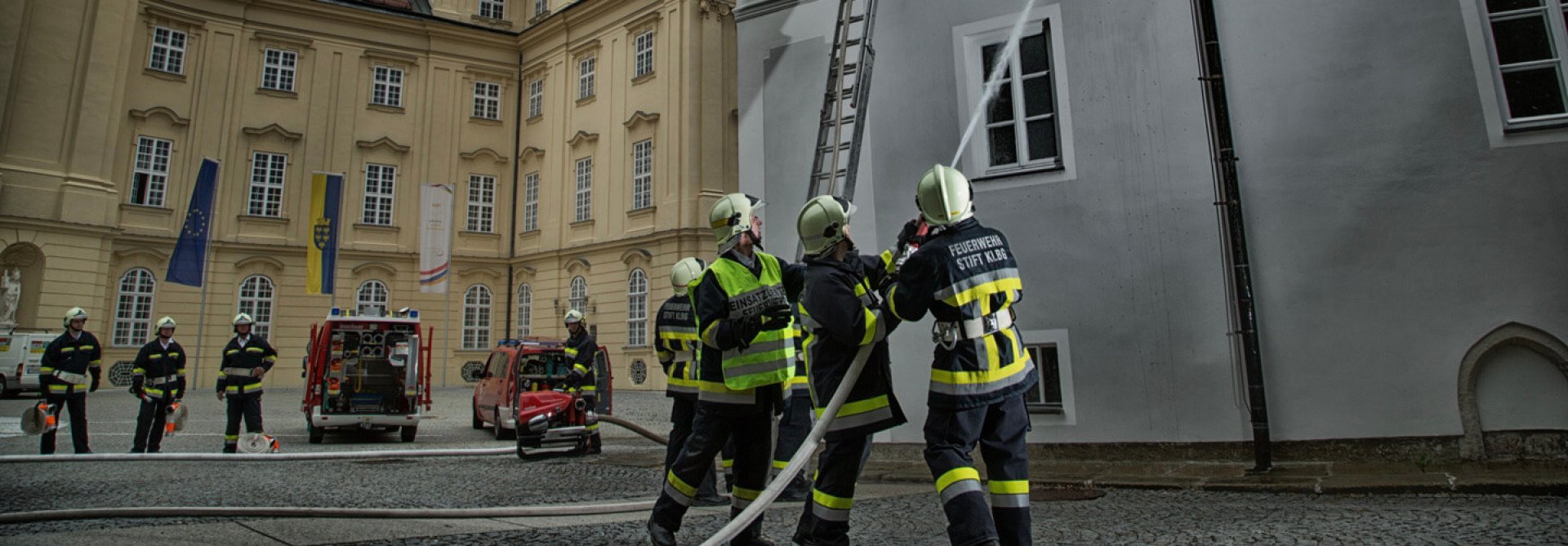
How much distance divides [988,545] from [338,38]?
1310 inches

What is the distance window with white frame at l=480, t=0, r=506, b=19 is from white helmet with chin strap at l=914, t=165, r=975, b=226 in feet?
117

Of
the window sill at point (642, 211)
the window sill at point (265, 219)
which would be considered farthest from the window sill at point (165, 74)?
the window sill at point (642, 211)

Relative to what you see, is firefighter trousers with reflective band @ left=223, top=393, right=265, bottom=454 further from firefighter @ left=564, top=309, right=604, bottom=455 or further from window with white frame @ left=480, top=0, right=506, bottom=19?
window with white frame @ left=480, top=0, right=506, bottom=19

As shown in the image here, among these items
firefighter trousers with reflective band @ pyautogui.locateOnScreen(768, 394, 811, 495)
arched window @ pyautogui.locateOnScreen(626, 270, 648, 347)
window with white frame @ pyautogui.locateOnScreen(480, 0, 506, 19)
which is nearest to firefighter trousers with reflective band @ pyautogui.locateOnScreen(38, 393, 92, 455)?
firefighter trousers with reflective band @ pyautogui.locateOnScreen(768, 394, 811, 495)

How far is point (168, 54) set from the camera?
91.8 ft

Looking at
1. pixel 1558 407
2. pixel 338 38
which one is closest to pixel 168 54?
Result: pixel 338 38

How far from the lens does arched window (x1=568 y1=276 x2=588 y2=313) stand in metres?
29.3

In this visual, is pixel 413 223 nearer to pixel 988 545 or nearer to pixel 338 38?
pixel 338 38

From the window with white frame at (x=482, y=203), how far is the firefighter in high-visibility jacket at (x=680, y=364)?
88.9ft

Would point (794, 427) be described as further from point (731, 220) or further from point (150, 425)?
point (150, 425)

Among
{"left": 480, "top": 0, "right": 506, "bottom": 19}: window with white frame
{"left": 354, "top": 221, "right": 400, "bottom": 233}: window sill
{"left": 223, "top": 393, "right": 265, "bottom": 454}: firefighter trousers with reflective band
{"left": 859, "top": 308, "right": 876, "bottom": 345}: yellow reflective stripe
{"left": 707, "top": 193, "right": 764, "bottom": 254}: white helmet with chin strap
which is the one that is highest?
{"left": 480, "top": 0, "right": 506, "bottom": 19}: window with white frame

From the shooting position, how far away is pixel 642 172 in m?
28.3

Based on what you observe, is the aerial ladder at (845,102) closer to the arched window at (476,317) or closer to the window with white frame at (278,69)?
the arched window at (476,317)

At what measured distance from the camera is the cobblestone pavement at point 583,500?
442 centimetres
